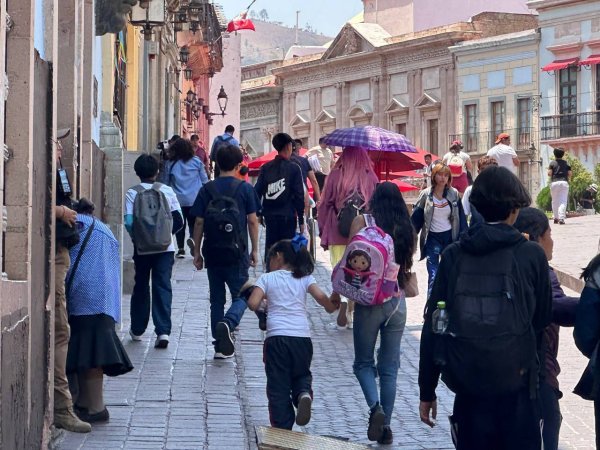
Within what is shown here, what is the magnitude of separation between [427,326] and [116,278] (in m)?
3.19

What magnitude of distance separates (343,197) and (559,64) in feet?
150

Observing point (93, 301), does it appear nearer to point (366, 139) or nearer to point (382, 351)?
point (382, 351)

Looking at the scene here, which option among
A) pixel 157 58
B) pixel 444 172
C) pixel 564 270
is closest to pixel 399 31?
pixel 157 58

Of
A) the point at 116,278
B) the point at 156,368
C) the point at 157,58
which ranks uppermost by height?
the point at 157,58

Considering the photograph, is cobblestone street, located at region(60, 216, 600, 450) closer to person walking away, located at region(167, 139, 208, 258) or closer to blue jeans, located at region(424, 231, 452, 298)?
blue jeans, located at region(424, 231, 452, 298)

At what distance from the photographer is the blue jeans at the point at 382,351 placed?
8.90 m

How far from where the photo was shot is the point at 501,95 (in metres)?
61.3

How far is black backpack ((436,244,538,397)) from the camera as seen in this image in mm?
5867

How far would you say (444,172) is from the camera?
14.6 m

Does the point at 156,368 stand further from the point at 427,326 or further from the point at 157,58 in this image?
the point at 157,58

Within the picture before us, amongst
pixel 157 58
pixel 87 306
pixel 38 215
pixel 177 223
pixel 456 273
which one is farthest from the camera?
pixel 157 58

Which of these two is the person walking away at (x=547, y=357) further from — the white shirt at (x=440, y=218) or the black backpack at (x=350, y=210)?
the white shirt at (x=440, y=218)

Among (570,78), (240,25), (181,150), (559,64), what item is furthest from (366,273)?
(570,78)

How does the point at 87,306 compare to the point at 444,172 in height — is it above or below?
below
